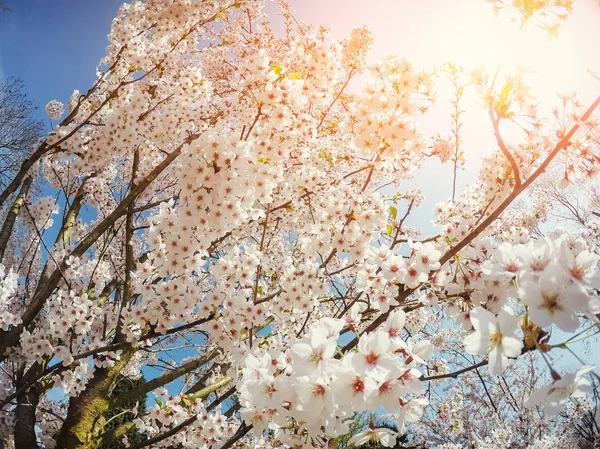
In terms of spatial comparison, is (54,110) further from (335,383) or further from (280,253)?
(335,383)

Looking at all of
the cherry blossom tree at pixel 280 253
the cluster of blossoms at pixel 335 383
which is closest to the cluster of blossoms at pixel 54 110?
the cherry blossom tree at pixel 280 253

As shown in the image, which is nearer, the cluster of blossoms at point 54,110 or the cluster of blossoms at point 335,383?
the cluster of blossoms at point 335,383

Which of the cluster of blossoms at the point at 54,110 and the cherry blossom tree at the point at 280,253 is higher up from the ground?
the cluster of blossoms at the point at 54,110

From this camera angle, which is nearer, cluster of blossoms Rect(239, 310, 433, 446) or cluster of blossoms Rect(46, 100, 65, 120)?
cluster of blossoms Rect(239, 310, 433, 446)

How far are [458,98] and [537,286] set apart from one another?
2264 millimetres

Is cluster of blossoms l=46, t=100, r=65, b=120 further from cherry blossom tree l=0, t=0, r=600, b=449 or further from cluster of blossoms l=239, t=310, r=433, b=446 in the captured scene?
cluster of blossoms l=239, t=310, r=433, b=446

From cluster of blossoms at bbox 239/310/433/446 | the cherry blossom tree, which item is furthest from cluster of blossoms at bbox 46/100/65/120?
cluster of blossoms at bbox 239/310/433/446

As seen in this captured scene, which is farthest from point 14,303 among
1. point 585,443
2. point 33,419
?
point 585,443

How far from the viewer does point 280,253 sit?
6.89 meters

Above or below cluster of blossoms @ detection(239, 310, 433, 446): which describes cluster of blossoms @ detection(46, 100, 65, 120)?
above

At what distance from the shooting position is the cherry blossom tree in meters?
1.31

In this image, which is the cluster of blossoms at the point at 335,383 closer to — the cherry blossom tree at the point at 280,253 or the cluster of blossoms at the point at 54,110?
the cherry blossom tree at the point at 280,253

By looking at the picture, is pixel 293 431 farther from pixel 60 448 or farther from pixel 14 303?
pixel 14 303

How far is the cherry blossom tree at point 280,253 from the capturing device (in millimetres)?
1312
